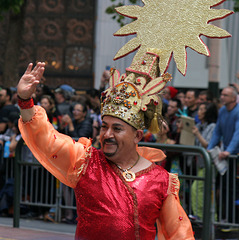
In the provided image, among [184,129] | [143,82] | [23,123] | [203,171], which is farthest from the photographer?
[184,129]

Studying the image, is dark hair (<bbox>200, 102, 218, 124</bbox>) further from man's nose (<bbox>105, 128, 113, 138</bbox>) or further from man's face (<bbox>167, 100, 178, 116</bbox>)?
man's nose (<bbox>105, 128, 113, 138</bbox>)

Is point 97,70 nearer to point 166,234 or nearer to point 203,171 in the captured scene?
point 203,171

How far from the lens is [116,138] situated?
12.6 ft

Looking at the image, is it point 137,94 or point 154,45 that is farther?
point 154,45

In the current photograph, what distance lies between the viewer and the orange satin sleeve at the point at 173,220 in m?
3.91

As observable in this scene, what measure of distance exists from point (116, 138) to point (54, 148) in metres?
0.38

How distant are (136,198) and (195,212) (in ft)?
13.1

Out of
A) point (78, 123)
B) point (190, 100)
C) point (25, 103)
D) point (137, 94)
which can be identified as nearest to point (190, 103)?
point (190, 100)

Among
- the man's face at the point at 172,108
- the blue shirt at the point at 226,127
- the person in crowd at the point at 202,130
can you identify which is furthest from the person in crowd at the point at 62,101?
the blue shirt at the point at 226,127

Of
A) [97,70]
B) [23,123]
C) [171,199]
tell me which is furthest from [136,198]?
[97,70]

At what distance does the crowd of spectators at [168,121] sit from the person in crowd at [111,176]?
3503mm

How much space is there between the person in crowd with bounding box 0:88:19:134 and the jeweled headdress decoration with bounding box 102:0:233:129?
556cm

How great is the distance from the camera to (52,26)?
744 inches

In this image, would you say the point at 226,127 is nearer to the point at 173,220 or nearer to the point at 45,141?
the point at 173,220
